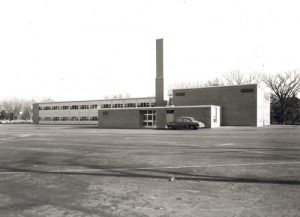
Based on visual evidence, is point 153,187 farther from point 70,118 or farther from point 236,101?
point 70,118

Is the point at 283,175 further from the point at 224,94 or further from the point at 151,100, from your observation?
the point at 151,100

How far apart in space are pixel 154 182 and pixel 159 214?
8.31ft

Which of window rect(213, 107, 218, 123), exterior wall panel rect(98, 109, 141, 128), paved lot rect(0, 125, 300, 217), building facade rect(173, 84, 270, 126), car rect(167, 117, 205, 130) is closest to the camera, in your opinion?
paved lot rect(0, 125, 300, 217)

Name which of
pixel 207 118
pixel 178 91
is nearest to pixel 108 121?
pixel 178 91

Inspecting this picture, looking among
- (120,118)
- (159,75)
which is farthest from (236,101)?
(120,118)

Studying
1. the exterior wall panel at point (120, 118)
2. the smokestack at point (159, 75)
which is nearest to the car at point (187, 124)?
the exterior wall panel at point (120, 118)

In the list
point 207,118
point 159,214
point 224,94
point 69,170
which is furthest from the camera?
point 224,94

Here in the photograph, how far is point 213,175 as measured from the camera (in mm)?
8320

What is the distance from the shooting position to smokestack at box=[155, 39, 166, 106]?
169 ft

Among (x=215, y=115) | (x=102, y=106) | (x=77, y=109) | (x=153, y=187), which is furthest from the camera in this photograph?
(x=77, y=109)

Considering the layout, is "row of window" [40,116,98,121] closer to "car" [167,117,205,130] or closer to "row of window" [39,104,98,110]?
"row of window" [39,104,98,110]

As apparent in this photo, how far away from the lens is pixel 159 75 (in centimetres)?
5225

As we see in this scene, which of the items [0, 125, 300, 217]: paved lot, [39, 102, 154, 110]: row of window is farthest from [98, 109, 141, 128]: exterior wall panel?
[0, 125, 300, 217]: paved lot

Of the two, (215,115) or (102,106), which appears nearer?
(215,115)
